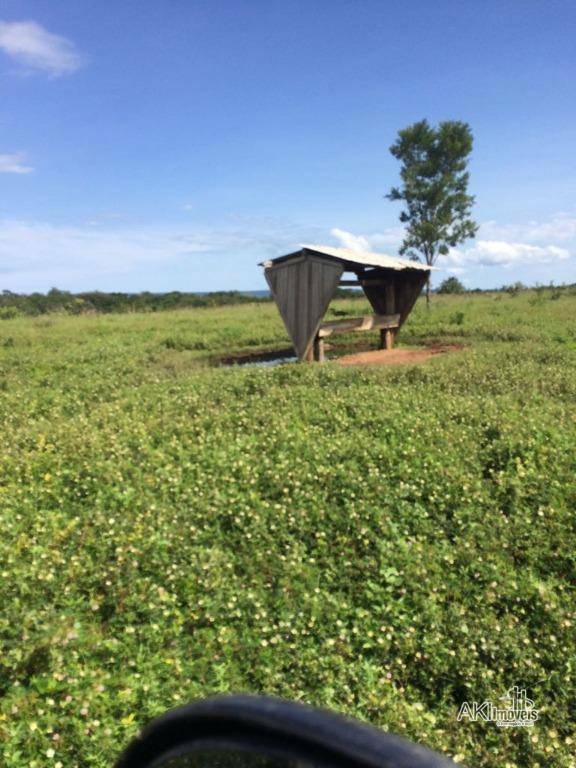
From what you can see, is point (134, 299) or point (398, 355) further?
point (134, 299)

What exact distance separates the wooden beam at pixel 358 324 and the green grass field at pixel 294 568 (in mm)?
6820

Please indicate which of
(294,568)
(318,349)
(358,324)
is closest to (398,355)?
(358,324)

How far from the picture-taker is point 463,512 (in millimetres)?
5297

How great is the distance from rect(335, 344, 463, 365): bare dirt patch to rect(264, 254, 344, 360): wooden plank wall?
1285 mm

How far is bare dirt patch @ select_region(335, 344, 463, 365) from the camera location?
49.6 ft

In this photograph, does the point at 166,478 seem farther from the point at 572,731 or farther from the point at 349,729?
the point at 349,729

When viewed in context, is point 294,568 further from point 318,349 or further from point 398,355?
point 398,355

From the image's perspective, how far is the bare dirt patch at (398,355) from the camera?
15.1 m

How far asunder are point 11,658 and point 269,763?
3.27 meters

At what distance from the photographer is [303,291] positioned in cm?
1502

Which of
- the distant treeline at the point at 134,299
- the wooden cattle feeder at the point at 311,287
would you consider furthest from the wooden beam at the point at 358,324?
the distant treeline at the point at 134,299

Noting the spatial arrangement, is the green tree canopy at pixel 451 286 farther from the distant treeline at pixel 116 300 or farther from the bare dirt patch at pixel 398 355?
the bare dirt patch at pixel 398 355

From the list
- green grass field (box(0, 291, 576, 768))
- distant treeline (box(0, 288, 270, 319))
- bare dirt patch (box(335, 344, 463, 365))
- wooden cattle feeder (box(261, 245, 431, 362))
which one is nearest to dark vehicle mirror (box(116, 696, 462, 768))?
green grass field (box(0, 291, 576, 768))

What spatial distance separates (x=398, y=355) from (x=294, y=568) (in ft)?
41.4
